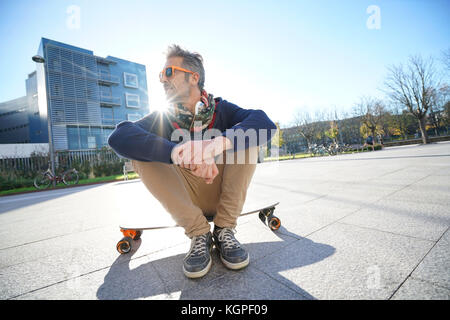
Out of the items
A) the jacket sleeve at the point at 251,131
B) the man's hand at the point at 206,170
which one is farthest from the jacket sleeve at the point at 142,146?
the jacket sleeve at the point at 251,131

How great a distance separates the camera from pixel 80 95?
773 inches

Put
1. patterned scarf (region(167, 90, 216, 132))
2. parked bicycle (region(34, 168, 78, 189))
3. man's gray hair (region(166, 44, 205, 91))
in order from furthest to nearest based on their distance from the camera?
parked bicycle (region(34, 168, 78, 189)) → man's gray hair (region(166, 44, 205, 91)) → patterned scarf (region(167, 90, 216, 132))

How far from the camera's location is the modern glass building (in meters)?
18.2

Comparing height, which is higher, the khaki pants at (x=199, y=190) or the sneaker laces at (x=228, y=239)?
the khaki pants at (x=199, y=190)

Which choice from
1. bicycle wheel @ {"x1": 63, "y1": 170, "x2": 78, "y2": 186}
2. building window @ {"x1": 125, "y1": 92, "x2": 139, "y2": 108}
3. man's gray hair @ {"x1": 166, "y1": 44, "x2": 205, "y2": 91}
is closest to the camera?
man's gray hair @ {"x1": 166, "y1": 44, "x2": 205, "y2": 91}

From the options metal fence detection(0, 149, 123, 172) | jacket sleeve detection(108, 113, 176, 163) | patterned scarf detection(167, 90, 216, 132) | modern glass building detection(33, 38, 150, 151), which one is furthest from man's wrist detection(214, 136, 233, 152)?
modern glass building detection(33, 38, 150, 151)

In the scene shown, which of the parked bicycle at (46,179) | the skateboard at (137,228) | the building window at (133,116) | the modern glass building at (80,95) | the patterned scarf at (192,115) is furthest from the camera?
the building window at (133,116)

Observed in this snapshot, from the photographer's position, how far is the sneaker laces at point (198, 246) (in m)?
1.19

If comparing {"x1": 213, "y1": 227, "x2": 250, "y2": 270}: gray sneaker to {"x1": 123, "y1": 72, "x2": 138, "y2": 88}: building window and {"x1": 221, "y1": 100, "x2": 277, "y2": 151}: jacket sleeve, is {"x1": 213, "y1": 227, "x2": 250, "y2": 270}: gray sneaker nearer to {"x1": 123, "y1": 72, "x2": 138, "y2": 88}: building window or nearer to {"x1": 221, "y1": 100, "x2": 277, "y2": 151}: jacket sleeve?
{"x1": 221, "y1": 100, "x2": 277, "y2": 151}: jacket sleeve

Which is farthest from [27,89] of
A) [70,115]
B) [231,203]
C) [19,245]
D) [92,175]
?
[231,203]

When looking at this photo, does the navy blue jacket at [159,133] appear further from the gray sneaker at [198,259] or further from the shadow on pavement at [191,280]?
the shadow on pavement at [191,280]

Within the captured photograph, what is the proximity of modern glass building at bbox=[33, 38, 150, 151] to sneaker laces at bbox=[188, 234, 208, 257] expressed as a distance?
21.6 metres

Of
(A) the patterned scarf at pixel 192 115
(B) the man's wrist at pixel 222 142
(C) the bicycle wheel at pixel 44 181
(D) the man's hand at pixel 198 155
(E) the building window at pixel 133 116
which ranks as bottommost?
(C) the bicycle wheel at pixel 44 181
